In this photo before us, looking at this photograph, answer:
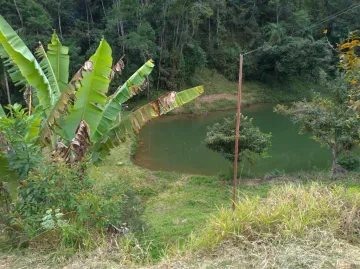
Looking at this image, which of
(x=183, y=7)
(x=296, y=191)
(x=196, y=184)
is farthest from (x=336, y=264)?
(x=183, y=7)

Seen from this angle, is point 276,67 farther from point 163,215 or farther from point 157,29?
point 163,215

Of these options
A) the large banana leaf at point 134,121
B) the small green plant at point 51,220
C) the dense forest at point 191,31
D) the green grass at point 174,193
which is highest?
the dense forest at point 191,31

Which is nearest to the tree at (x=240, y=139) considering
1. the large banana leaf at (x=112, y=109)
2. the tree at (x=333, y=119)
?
the tree at (x=333, y=119)

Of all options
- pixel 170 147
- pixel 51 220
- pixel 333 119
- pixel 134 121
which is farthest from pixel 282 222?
pixel 170 147

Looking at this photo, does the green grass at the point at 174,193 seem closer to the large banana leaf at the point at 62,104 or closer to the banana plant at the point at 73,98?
the banana plant at the point at 73,98

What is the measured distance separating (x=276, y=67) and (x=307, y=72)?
2.08 metres

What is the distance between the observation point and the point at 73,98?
4.65 meters

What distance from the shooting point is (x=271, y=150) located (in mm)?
12617

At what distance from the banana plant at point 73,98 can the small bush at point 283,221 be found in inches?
77.6

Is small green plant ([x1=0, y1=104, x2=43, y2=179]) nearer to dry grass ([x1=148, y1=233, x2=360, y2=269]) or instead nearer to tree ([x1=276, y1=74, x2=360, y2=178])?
dry grass ([x1=148, y1=233, x2=360, y2=269])

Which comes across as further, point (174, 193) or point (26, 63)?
point (174, 193)

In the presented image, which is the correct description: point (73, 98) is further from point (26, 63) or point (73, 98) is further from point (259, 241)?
point (259, 241)

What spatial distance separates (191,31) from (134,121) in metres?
16.7

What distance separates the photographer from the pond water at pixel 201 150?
36.3 ft
